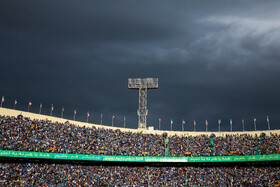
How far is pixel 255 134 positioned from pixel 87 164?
3862 centimetres

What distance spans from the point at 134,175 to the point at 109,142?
9.12m

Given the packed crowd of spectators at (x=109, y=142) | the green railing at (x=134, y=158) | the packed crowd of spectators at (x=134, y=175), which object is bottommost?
the packed crowd of spectators at (x=134, y=175)

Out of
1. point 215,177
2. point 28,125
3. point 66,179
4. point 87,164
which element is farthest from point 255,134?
point 28,125

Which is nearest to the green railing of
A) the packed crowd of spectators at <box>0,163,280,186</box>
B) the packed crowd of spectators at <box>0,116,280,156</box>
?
the packed crowd of spectators at <box>0,116,280,156</box>

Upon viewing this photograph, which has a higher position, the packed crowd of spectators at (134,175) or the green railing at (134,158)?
the green railing at (134,158)

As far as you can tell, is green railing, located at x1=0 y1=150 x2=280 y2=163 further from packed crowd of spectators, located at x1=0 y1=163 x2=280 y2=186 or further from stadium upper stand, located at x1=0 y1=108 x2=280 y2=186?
packed crowd of spectators, located at x1=0 y1=163 x2=280 y2=186

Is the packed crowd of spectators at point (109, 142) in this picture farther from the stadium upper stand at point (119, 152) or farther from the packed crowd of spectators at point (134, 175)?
the packed crowd of spectators at point (134, 175)

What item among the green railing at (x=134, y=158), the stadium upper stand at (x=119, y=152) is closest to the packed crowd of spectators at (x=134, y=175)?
the stadium upper stand at (x=119, y=152)

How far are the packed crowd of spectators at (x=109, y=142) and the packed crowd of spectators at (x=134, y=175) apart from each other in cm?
311

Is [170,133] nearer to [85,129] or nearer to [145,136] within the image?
[145,136]

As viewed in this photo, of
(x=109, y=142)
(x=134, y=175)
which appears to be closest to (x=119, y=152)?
(x=109, y=142)

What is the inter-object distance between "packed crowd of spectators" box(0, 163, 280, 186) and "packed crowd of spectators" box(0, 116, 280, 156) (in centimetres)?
311

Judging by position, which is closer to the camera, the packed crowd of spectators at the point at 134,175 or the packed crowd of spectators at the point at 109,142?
the packed crowd of spectators at the point at 134,175

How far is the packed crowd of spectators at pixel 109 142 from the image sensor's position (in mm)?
53188
